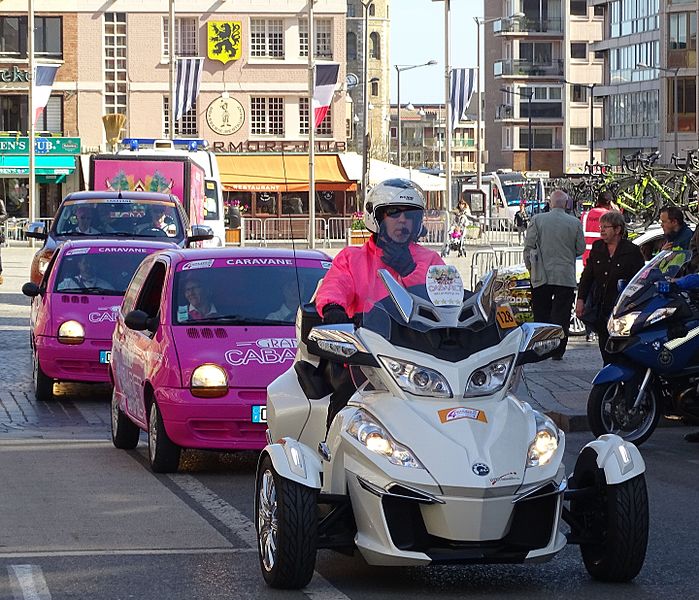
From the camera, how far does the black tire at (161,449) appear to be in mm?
10953

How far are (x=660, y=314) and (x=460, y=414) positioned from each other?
5.93 metres

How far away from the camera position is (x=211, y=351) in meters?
11.1

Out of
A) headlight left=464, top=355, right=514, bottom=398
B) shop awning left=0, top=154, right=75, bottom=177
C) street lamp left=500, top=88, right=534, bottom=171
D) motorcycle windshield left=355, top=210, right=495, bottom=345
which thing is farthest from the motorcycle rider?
street lamp left=500, top=88, right=534, bottom=171

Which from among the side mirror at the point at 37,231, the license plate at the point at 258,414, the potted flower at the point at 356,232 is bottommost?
the potted flower at the point at 356,232

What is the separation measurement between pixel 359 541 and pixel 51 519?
2839 millimetres

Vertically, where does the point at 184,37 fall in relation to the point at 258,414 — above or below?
above

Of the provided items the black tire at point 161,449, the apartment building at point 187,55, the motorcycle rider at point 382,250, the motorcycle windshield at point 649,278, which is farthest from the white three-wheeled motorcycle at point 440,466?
the apartment building at point 187,55

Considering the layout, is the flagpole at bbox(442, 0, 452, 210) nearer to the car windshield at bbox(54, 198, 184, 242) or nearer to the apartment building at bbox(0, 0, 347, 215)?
the apartment building at bbox(0, 0, 347, 215)

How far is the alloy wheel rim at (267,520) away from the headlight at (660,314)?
5724 millimetres

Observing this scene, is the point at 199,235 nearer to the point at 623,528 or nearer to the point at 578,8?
the point at 623,528

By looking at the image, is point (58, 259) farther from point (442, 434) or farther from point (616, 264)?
point (442, 434)

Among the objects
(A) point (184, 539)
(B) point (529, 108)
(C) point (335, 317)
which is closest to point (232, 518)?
(A) point (184, 539)

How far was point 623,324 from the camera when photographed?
1258 cm

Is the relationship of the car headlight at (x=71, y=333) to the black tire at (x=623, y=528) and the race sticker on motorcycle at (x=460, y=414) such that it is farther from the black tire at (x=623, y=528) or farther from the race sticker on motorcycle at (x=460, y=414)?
the race sticker on motorcycle at (x=460, y=414)
